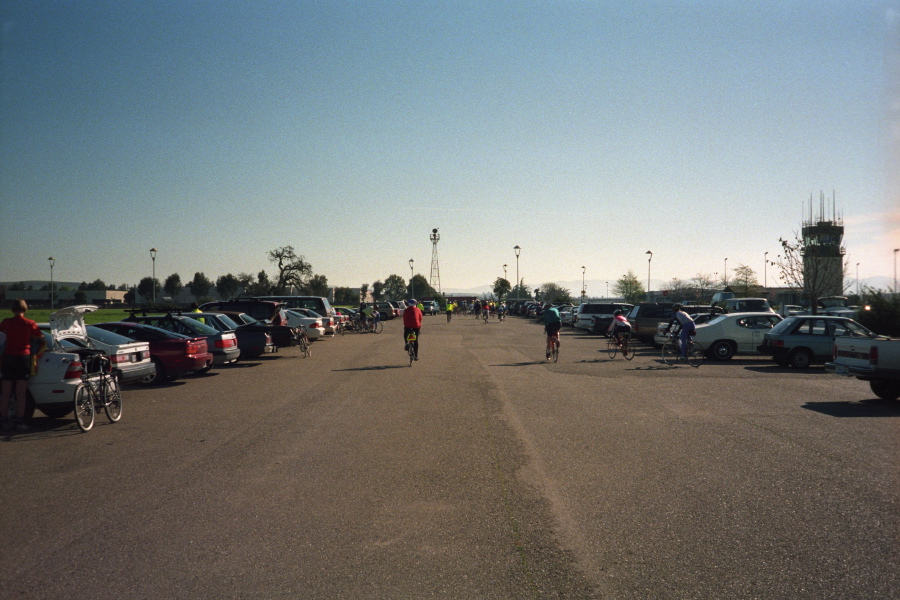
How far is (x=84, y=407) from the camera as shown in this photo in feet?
32.8

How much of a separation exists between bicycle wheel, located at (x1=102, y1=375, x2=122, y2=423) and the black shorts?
1113mm

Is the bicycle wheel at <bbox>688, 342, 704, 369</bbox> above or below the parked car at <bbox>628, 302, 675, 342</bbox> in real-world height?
below

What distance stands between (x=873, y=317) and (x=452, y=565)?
2786 centimetres

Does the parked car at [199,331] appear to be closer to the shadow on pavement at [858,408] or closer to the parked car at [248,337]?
the parked car at [248,337]

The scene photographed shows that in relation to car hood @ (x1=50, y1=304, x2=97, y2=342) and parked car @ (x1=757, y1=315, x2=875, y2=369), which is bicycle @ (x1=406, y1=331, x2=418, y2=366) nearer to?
car hood @ (x1=50, y1=304, x2=97, y2=342)

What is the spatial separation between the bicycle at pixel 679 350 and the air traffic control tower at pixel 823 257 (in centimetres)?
2593

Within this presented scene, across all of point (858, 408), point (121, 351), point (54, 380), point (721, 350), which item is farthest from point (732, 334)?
point (54, 380)

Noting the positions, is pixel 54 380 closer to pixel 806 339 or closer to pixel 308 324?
pixel 308 324

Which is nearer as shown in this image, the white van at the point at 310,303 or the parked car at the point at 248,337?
the parked car at the point at 248,337

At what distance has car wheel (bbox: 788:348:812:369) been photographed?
18.7 metres

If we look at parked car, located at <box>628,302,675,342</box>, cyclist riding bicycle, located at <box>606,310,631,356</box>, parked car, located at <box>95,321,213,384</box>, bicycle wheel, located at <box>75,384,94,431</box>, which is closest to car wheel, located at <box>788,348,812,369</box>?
cyclist riding bicycle, located at <box>606,310,631,356</box>

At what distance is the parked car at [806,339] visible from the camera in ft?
61.4

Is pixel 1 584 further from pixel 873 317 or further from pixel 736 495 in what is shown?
pixel 873 317

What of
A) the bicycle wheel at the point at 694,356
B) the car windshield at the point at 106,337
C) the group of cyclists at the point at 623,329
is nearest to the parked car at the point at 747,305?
the group of cyclists at the point at 623,329
